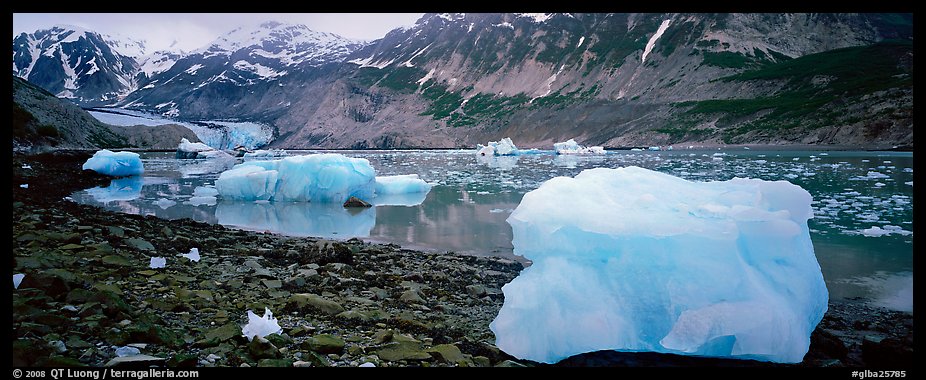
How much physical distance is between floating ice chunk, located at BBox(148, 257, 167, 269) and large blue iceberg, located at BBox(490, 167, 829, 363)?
4529 millimetres

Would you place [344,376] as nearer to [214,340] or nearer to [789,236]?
[214,340]

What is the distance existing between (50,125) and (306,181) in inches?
1324

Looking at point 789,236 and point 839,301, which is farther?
point 839,301

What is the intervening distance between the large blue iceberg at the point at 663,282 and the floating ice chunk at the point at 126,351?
2771 millimetres

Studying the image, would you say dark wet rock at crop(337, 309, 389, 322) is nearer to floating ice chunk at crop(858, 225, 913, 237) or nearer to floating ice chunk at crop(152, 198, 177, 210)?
floating ice chunk at crop(858, 225, 913, 237)

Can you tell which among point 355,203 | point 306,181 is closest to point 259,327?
point 355,203

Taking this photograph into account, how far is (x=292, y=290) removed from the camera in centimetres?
598

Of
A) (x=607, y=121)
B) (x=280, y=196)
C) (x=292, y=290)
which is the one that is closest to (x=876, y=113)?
(x=607, y=121)

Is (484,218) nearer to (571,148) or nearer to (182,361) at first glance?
(182,361)

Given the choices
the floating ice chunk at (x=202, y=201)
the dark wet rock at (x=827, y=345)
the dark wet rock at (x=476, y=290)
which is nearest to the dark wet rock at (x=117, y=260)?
the dark wet rock at (x=476, y=290)

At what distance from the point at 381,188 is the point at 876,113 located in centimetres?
6710

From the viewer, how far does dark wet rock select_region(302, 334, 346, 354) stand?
159 inches

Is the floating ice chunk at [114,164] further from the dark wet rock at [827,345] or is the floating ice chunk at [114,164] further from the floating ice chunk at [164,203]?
the dark wet rock at [827,345]

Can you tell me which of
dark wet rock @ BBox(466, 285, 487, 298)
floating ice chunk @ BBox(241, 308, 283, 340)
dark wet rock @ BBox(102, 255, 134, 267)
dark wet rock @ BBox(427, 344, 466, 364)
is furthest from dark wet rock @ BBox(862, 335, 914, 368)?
dark wet rock @ BBox(102, 255, 134, 267)
